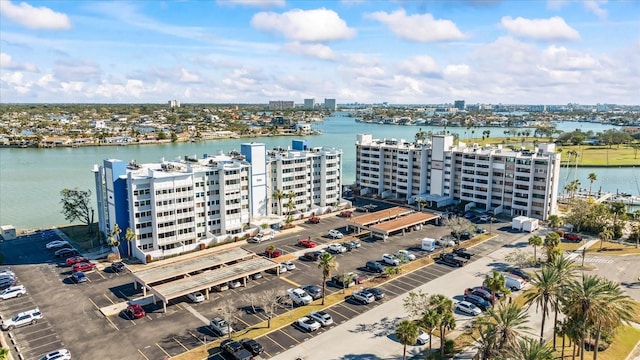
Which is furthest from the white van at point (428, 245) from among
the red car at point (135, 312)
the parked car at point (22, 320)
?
the parked car at point (22, 320)

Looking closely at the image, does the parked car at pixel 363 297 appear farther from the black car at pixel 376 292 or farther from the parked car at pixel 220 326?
the parked car at pixel 220 326

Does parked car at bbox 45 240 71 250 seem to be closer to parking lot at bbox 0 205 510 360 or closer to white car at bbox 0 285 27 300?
parking lot at bbox 0 205 510 360

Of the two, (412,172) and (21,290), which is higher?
(412,172)

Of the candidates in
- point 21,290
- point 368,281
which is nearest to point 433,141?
point 368,281

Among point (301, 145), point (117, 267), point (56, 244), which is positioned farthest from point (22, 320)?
point (301, 145)

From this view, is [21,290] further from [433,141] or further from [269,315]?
[433,141]

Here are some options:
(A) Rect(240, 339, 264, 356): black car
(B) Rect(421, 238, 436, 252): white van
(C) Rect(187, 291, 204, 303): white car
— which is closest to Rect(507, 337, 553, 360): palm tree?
(A) Rect(240, 339, 264, 356): black car
